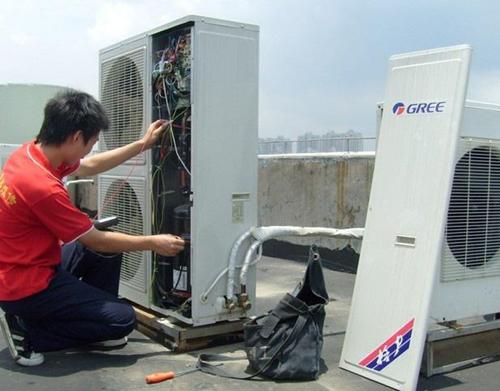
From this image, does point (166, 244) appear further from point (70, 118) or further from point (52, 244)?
point (70, 118)

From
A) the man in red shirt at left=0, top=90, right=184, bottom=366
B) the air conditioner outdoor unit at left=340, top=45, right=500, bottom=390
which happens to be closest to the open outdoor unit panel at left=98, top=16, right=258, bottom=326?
the man in red shirt at left=0, top=90, right=184, bottom=366

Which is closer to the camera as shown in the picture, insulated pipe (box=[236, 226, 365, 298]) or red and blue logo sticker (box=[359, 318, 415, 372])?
red and blue logo sticker (box=[359, 318, 415, 372])

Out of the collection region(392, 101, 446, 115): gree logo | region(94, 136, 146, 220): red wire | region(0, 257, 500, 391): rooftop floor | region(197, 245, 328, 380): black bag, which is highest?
region(392, 101, 446, 115): gree logo

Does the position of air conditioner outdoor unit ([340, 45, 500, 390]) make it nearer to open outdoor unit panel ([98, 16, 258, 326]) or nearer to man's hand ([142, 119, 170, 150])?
open outdoor unit panel ([98, 16, 258, 326])

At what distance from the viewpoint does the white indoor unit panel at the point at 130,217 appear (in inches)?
160

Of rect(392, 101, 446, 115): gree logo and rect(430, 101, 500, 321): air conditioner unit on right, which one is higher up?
rect(392, 101, 446, 115): gree logo

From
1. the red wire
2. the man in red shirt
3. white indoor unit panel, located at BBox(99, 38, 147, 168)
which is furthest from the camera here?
the red wire

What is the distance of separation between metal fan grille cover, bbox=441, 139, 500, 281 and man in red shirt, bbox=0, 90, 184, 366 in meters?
1.59

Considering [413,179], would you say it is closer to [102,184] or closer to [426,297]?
[426,297]

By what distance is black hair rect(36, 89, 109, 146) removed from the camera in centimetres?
330

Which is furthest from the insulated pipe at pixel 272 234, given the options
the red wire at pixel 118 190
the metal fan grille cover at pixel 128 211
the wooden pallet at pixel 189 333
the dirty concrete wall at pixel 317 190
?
the dirty concrete wall at pixel 317 190

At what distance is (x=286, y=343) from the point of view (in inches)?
123

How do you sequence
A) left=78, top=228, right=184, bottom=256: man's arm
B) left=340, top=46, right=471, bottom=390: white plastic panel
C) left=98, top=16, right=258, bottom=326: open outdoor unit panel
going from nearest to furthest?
left=340, top=46, right=471, bottom=390: white plastic panel → left=78, top=228, right=184, bottom=256: man's arm → left=98, top=16, right=258, bottom=326: open outdoor unit panel

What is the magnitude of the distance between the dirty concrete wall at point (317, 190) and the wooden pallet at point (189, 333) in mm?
2694
